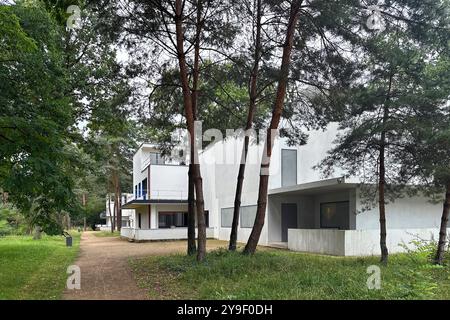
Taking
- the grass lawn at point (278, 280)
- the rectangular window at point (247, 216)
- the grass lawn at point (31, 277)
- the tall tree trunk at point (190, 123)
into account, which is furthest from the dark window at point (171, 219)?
the tall tree trunk at point (190, 123)

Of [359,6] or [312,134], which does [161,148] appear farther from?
[359,6]

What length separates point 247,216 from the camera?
22938 mm

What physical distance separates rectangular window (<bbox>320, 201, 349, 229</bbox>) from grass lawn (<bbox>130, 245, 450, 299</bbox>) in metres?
6.32

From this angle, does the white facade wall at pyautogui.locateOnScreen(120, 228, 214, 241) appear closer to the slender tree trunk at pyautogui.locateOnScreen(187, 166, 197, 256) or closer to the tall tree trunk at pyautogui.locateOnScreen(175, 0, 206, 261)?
the slender tree trunk at pyautogui.locateOnScreen(187, 166, 197, 256)

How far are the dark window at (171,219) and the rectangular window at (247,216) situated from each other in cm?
844

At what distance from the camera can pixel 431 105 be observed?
10930mm

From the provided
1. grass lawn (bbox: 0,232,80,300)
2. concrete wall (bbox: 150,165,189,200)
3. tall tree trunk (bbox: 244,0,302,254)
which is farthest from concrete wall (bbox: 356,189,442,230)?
concrete wall (bbox: 150,165,189,200)

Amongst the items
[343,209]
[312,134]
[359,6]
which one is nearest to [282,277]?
[359,6]

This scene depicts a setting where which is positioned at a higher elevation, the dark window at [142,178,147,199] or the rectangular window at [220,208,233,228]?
the dark window at [142,178,147,199]

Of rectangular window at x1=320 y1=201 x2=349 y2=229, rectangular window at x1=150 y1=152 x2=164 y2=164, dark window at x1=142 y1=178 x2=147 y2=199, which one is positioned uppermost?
rectangular window at x1=150 y1=152 x2=164 y2=164

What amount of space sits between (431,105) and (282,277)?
19.9 feet

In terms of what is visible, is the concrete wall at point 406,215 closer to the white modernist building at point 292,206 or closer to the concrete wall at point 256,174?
the white modernist building at point 292,206

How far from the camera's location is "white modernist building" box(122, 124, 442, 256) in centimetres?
1659

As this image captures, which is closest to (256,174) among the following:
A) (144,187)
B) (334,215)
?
(334,215)
